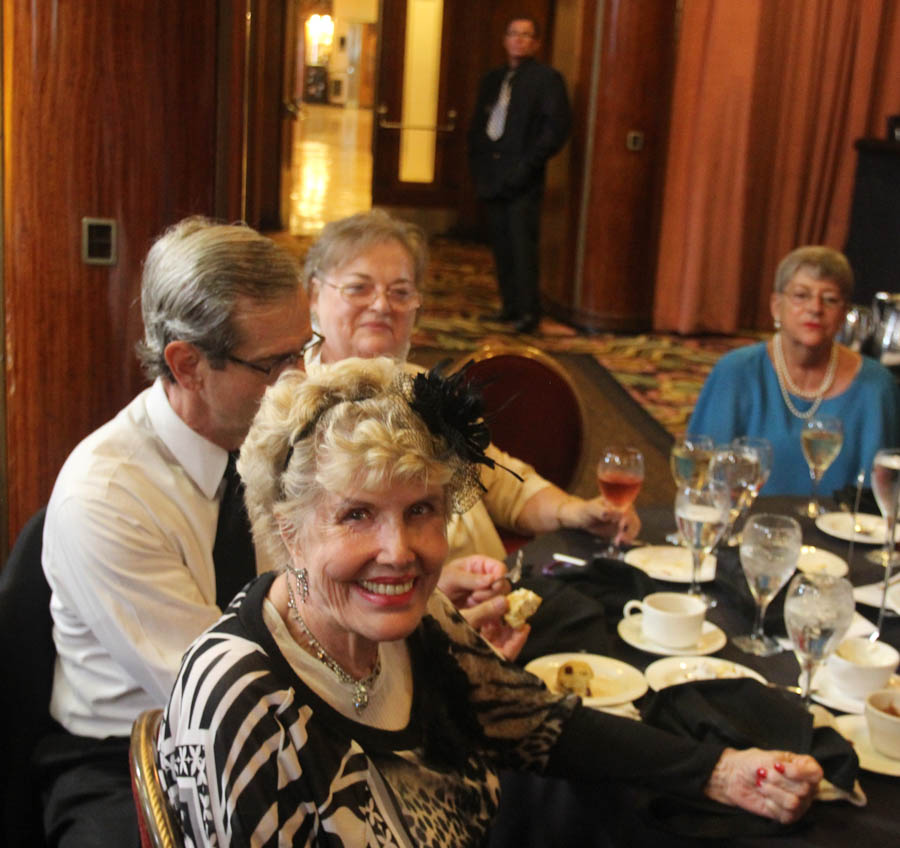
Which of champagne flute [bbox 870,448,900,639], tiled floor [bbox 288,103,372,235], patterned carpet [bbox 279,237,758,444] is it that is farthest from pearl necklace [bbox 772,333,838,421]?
tiled floor [bbox 288,103,372,235]

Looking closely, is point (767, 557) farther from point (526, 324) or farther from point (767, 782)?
point (526, 324)

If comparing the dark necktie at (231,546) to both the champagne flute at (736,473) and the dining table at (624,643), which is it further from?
the champagne flute at (736,473)

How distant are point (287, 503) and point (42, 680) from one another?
0.65m

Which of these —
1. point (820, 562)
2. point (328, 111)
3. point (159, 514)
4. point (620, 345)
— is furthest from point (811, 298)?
point (328, 111)

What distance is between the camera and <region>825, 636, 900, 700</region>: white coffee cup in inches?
64.5

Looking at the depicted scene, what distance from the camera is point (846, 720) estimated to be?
5.26 ft

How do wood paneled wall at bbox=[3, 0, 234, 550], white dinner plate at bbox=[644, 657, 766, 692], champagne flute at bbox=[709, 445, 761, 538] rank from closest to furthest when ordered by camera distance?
white dinner plate at bbox=[644, 657, 766, 692] → champagne flute at bbox=[709, 445, 761, 538] → wood paneled wall at bbox=[3, 0, 234, 550]

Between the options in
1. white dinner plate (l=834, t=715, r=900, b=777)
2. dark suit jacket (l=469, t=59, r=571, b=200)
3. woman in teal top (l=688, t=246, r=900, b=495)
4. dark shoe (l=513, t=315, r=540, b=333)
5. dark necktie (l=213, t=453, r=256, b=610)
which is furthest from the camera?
dark shoe (l=513, t=315, r=540, b=333)

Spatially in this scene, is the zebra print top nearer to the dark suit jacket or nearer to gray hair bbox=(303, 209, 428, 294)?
gray hair bbox=(303, 209, 428, 294)

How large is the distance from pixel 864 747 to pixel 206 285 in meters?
1.13

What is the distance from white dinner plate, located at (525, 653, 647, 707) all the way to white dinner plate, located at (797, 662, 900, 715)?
Result: 0.80 ft

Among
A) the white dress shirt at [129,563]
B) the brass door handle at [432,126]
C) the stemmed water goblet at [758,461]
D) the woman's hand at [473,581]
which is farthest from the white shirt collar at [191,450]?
the brass door handle at [432,126]

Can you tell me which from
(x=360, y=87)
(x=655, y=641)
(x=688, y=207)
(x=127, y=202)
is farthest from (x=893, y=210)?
(x=360, y=87)

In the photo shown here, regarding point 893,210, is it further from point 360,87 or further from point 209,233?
point 360,87
